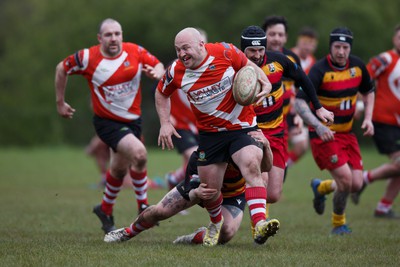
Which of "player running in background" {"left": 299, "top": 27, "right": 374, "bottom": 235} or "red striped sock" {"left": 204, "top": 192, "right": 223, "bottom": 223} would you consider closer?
"red striped sock" {"left": 204, "top": 192, "right": 223, "bottom": 223}

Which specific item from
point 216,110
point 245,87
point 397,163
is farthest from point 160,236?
point 397,163

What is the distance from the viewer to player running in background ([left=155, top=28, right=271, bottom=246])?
717cm

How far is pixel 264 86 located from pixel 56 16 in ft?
123

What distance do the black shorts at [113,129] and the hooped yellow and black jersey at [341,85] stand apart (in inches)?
85.7

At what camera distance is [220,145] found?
7.38 meters

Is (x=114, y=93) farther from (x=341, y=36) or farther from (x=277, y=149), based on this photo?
(x=341, y=36)

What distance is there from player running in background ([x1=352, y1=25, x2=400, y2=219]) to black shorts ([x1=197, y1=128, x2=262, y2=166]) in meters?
4.14

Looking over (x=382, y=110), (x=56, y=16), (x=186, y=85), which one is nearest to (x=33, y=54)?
(x=56, y=16)

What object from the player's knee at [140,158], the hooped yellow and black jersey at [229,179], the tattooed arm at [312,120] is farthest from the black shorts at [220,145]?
the player's knee at [140,158]

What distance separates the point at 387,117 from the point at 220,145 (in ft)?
14.7

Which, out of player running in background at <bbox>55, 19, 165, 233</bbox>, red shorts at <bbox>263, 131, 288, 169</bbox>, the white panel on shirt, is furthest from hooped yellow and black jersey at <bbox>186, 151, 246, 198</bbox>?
the white panel on shirt

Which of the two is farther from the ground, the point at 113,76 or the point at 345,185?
the point at 113,76

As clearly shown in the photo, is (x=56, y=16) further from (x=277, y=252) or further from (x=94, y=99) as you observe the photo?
(x=277, y=252)

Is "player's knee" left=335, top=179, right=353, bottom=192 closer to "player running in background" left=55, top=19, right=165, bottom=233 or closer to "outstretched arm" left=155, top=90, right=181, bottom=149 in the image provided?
"player running in background" left=55, top=19, right=165, bottom=233
